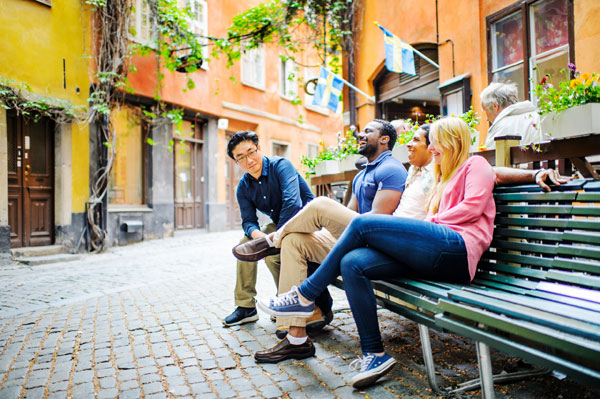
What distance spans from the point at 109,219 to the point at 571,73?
944 centimetres

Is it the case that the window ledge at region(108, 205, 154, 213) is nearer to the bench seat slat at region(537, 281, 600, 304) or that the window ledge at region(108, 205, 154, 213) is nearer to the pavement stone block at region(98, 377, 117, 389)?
the pavement stone block at region(98, 377, 117, 389)

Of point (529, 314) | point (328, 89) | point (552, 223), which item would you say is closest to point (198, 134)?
point (328, 89)

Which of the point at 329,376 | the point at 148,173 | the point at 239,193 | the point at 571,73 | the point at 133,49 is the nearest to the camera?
the point at 329,376

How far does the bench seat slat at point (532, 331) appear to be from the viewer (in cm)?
142

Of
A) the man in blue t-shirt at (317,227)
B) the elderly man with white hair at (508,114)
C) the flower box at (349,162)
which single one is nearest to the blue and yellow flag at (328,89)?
the flower box at (349,162)

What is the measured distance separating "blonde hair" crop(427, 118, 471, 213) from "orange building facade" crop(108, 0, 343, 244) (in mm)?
8565

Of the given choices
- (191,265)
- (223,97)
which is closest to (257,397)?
(191,265)

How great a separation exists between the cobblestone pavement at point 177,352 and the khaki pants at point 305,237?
0.55 metres

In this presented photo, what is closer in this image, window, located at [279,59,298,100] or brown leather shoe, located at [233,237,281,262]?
brown leather shoe, located at [233,237,281,262]

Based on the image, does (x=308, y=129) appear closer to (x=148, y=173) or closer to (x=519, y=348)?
(x=148, y=173)

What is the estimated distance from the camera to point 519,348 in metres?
1.66

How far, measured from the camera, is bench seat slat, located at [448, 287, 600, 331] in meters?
1.63

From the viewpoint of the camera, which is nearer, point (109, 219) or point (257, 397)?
point (257, 397)

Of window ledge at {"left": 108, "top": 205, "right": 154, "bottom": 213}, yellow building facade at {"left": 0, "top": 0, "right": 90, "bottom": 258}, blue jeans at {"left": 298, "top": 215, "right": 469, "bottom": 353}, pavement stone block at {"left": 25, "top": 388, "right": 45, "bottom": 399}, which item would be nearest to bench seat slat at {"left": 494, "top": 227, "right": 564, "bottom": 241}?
blue jeans at {"left": 298, "top": 215, "right": 469, "bottom": 353}
